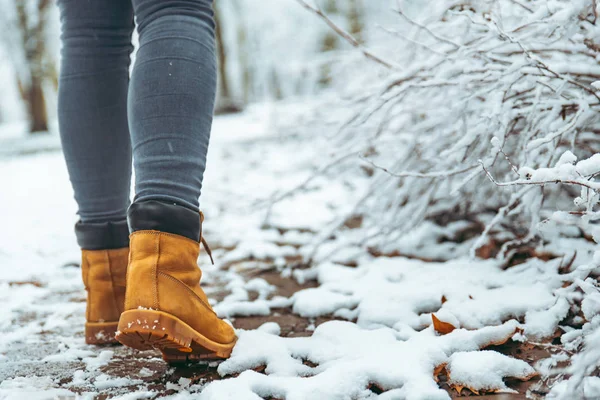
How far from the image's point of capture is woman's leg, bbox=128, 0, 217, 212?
2.95ft

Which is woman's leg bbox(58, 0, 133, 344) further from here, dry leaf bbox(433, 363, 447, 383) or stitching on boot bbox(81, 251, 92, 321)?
dry leaf bbox(433, 363, 447, 383)

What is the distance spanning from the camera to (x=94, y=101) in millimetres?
1105

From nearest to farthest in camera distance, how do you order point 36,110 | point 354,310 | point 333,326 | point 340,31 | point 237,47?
point 333,326
point 354,310
point 340,31
point 36,110
point 237,47

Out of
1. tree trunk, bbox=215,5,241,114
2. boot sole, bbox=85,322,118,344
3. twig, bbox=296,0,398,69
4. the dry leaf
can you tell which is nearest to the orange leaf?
the dry leaf

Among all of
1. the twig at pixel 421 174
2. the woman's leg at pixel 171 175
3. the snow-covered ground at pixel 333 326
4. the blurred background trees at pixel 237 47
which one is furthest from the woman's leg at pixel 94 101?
the blurred background trees at pixel 237 47

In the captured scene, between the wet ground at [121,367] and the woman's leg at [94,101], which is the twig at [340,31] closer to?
the woman's leg at [94,101]

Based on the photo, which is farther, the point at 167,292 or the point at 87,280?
the point at 87,280

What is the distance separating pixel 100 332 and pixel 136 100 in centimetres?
51

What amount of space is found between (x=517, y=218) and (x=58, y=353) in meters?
1.35

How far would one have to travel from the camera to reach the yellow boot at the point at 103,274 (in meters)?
1.10

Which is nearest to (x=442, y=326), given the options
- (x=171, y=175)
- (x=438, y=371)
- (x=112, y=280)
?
(x=438, y=371)

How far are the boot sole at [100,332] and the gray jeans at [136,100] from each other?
23 centimetres

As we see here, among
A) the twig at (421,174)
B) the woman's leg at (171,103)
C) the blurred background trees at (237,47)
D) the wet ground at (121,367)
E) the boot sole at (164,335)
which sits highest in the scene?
the blurred background trees at (237,47)

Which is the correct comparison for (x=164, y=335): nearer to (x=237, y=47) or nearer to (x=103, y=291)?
(x=103, y=291)
